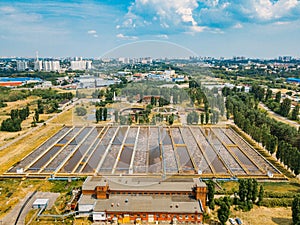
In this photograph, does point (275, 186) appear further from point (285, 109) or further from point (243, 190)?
point (285, 109)

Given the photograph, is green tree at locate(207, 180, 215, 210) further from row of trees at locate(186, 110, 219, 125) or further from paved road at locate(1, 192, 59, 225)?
row of trees at locate(186, 110, 219, 125)

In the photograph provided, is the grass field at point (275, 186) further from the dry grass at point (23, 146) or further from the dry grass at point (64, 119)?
the dry grass at point (64, 119)

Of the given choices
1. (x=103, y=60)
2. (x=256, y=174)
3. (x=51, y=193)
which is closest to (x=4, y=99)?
(x=51, y=193)

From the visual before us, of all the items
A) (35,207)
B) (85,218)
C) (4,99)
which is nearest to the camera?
(85,218)

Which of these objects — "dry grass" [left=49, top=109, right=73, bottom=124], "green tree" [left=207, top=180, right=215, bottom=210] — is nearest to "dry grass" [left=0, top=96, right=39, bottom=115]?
"dry grass" [left=49, top=109, right=73, bottom=124]

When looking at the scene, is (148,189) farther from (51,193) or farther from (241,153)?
(241,153)

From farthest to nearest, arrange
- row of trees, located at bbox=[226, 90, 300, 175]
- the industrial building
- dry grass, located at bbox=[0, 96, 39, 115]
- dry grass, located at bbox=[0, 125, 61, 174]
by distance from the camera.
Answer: dry grass, located at bbox=[0, 96, 39, 115]
dry grass, located at bbox=[0, 125, 61, 174]
row of trees, located at bbox=[226, 90, 300, 175]
the industrial building

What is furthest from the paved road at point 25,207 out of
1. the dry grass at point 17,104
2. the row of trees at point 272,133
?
the dry grass at point 17,104
